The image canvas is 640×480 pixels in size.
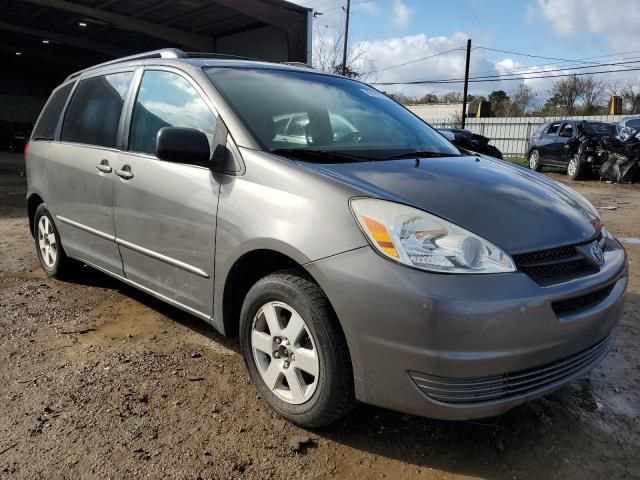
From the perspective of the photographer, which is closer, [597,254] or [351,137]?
[597,254]

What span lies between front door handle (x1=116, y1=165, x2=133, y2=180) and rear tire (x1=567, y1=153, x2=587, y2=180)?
13.8m

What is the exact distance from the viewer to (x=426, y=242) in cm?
214

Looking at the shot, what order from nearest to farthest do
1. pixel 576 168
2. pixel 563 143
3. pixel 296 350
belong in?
1. pixel 296 350
2. pixel 576 168
3. pixel 563 143

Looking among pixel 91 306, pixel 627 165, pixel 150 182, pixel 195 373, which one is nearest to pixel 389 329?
pixel 195 373

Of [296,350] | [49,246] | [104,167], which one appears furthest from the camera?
[49,246]

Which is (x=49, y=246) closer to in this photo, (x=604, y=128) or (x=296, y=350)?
(x=296, y=350)

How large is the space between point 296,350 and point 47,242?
3.34m

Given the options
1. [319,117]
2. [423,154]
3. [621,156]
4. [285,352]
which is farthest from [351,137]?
[621,156]

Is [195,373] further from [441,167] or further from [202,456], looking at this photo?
[441,167]

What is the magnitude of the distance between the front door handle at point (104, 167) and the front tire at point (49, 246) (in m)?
1.13

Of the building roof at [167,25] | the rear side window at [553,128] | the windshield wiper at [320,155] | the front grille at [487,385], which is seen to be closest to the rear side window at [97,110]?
the windshield wiper at [320,155]

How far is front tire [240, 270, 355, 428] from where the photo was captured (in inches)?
89.4

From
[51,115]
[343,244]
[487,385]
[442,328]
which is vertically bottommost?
[487,385]

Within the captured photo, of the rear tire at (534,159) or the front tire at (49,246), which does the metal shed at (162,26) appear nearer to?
the rear tire at (534,159)
